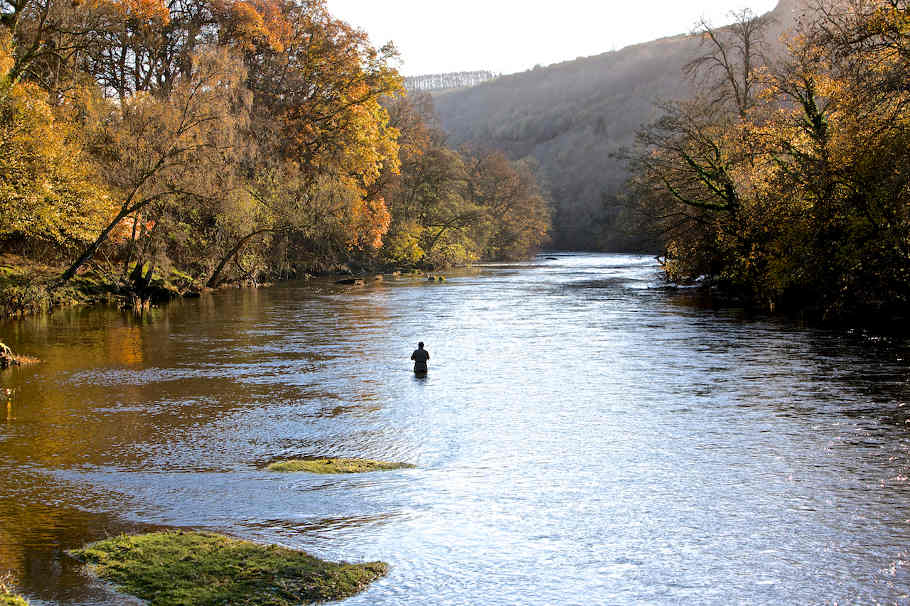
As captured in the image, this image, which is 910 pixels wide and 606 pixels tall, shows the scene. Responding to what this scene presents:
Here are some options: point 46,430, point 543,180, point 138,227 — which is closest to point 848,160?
point 46,430

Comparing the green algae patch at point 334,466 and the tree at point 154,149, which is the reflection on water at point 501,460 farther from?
the tree at point 154,149

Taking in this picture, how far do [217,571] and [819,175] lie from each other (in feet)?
74.7

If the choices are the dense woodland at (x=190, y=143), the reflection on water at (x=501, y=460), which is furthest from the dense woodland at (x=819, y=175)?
the dense woodland at (x=190, y=143)

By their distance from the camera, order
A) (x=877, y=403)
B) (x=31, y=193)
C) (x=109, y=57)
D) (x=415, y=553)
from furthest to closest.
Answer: (x=109, y=57) < (x=31, y=193) < (x=877, y=403) < (x=415, y=553)

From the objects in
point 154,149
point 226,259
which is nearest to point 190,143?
point 154,149

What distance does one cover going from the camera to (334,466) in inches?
432

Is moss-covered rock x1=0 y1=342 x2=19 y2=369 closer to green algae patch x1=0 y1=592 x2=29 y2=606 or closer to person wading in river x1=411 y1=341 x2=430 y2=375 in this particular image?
person wading in river x1=411 y1=341 x2=430 y2=375

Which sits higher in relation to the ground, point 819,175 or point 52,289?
point 819,175

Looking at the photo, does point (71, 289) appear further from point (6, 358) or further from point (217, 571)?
point (217, 571)

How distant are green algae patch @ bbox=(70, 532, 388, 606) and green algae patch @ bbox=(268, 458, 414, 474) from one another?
2876 millimetres

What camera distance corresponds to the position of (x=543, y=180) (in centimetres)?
14275

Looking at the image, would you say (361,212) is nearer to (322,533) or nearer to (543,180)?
(322,533)

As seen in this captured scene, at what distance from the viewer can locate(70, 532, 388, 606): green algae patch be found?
6.77m

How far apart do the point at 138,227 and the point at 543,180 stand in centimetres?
11299
